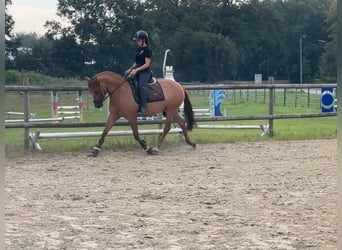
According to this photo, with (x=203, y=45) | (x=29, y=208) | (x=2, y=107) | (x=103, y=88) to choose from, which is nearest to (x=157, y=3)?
(x=203, y=45)

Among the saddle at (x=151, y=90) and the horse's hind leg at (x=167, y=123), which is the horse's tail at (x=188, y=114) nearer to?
the horse's hind leg at (x=167, y=123)

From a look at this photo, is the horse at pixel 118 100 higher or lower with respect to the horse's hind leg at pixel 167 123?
higher

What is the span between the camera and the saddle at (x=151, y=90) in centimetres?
829

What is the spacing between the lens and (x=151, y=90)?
8.36 m

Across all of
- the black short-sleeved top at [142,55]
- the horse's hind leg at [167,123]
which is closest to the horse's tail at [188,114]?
the horse's hind leg at [167,123]

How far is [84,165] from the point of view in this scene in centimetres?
735

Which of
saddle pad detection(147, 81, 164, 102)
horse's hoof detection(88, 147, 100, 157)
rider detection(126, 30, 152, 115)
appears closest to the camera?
horse's hoof detection(88, 147, 100, 157)

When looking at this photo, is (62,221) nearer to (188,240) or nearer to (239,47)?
(188,240)

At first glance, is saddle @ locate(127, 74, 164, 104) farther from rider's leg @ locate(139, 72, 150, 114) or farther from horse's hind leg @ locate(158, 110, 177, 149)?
horse's hind leg @ locate(158, 110, 177, 149)

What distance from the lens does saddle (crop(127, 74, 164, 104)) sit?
8.29 m

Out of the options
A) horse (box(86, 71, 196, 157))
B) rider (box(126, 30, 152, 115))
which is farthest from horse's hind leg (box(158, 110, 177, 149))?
rider (box(126, 30, 152, 115))

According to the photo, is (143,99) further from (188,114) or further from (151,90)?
(188,114)

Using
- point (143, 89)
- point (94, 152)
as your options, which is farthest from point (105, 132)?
point (143, 89)

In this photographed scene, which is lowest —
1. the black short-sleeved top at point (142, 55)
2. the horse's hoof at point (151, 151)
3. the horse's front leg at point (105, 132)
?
the horse's hoof at point (151, 151)
